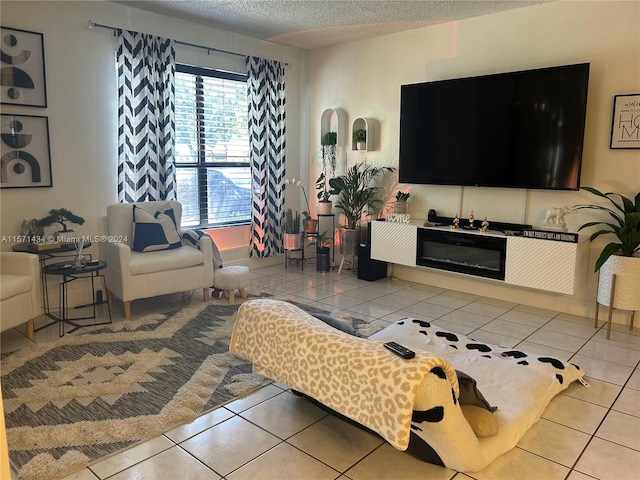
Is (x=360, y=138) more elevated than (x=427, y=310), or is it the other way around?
(x=360, y=138)

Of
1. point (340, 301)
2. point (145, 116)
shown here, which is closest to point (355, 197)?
point (340, 301)

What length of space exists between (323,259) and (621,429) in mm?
3651

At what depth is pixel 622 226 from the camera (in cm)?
371

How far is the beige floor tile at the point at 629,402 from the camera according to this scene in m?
2.60

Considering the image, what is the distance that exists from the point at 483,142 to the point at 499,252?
3.42 ft

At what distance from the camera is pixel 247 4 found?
14.3 feet

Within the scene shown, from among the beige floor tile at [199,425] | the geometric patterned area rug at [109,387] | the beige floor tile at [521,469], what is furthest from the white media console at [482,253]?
the beige floor tile at [199,425]

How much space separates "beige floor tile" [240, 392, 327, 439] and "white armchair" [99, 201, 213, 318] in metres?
1.84

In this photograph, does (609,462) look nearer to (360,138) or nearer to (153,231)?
(153,231)

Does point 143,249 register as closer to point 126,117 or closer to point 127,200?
point 127,200

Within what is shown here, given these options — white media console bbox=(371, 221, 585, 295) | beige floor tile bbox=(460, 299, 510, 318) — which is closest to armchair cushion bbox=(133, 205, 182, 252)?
white media console bbox=(371, 221, 585, 295)

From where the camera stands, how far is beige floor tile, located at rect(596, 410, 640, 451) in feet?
7.61

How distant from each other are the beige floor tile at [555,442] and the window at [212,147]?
405cm

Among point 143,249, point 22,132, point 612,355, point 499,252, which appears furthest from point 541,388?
point 22,132
